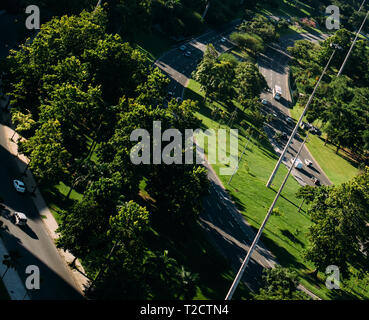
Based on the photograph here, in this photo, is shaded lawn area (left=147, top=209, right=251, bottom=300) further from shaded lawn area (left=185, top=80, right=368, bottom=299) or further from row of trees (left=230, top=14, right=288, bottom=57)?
row of trees (left=230, top=14, right=288, bottom=57)

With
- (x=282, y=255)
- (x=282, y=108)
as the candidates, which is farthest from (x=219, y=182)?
(x=282, y=108)

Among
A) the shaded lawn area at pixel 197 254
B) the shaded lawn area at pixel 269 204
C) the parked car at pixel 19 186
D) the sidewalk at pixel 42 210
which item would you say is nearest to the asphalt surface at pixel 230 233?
the shaded lawn area at pixel 269 204

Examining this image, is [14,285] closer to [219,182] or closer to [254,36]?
[219,182]

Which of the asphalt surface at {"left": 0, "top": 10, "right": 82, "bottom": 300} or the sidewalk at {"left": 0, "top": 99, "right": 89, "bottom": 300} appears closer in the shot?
the asphalt surface at {"left": 0, "top": 10, "right": 82, "bottom": 300}

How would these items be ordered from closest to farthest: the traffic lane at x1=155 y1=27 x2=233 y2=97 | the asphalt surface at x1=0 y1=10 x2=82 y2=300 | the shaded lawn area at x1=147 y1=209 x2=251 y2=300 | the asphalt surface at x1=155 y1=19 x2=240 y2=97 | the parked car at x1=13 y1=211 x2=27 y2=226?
the asphalt surface at x1=0 y1=10 x2=82 y2=300 → the parked car at x1=13 y1=211 x2=27 y2=226 → the shaded lawn area at x1=147 y1=209 x2=251 y2=300 → the asphalt surface at x1=155 y1=19 x2=240 y2=97 → the traffic lane at x1=155 y1=27 x2=233 y2=97

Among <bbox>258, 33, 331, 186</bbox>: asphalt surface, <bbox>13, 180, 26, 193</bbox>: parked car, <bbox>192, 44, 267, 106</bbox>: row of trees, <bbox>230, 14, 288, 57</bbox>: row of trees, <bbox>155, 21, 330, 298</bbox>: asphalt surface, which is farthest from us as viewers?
<bbox>230, 14, 288, 57</bbox>: row of trees

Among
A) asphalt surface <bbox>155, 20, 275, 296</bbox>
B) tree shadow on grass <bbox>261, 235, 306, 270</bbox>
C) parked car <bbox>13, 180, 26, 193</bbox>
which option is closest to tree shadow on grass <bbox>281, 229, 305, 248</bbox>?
tree shadow on grass <bbox>261, 235, 306, 270</bbox>

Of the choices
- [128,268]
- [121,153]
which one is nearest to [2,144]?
[121,153]
